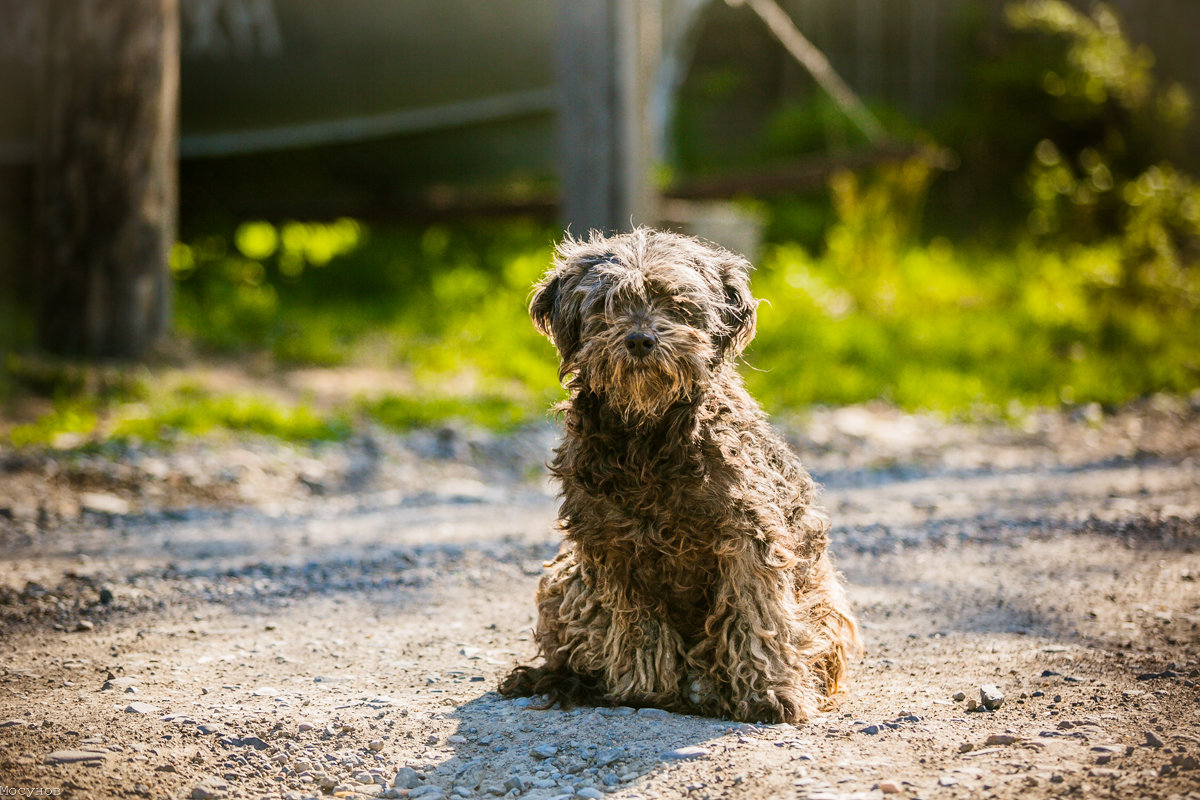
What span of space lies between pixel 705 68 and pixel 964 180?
4.37 m

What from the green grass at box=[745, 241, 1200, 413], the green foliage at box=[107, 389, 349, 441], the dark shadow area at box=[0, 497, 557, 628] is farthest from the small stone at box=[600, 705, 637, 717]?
the green grass at box=[745, 241, 1200, 413]

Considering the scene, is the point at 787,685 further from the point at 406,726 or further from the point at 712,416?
the point at 406,726

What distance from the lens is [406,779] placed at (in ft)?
10.9

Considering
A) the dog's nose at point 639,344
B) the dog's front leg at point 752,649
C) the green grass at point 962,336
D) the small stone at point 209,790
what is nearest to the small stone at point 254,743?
the small stone at point 209,790

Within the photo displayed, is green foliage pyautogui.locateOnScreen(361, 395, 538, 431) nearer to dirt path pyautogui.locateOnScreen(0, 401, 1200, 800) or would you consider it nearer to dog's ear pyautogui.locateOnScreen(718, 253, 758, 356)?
dirt path pyautogui.locateOnScreen(0, 401, 1200, 800)

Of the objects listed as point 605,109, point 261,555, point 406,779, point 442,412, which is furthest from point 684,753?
point 605,109

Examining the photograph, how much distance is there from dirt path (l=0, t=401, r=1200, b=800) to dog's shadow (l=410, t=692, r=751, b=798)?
0.03 feet

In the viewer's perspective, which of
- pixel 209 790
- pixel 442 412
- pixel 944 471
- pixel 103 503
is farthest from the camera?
pixel 442 412

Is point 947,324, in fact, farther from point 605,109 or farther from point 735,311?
point 735,311

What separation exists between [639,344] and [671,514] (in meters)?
0.58

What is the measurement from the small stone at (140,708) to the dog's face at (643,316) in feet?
5.88

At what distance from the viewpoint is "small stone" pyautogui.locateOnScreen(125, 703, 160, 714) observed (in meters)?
3.68

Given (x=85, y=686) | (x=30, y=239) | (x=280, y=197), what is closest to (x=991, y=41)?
(x=280, y=197)

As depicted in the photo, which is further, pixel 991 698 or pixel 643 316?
pixel 991 698
